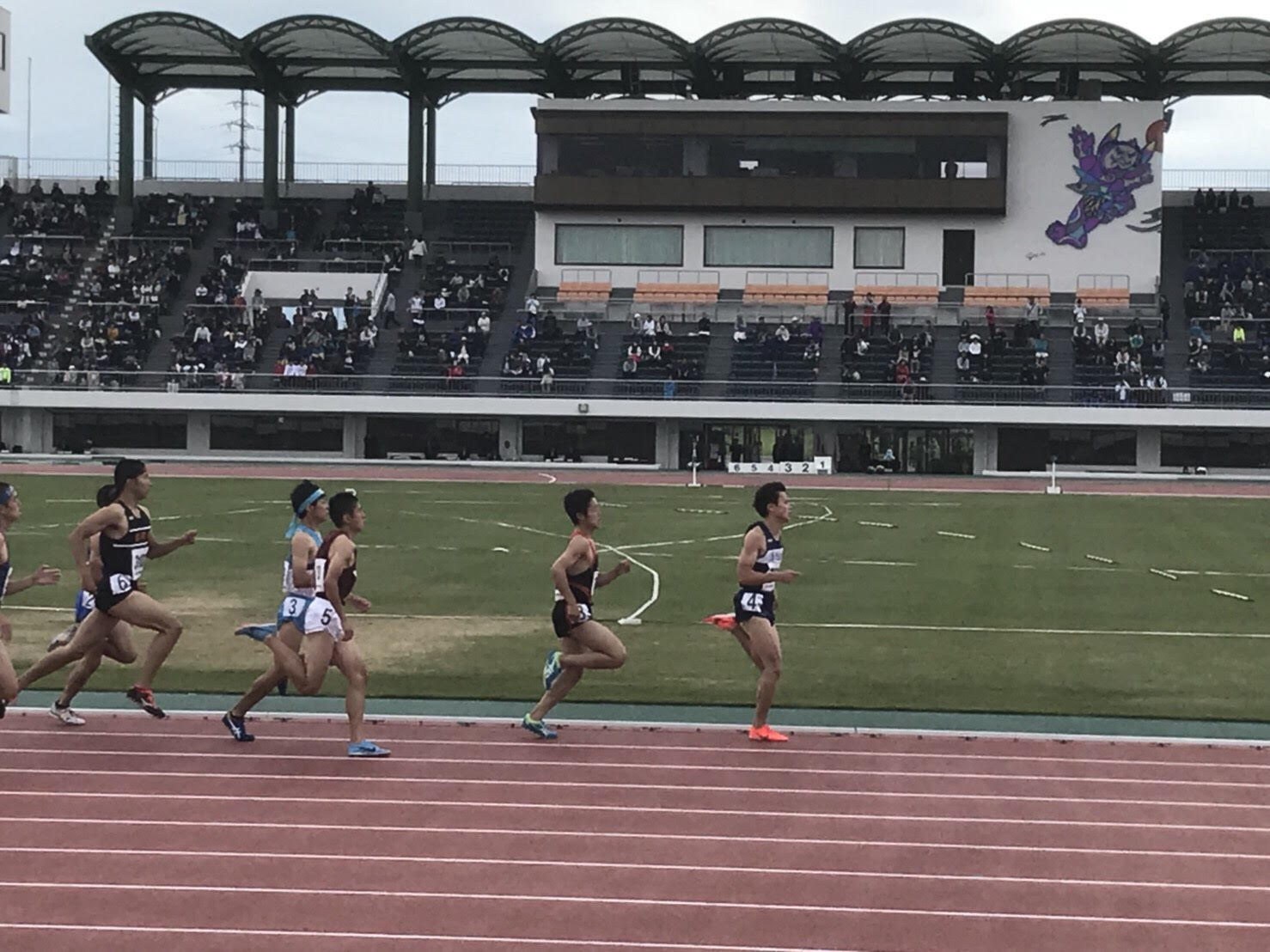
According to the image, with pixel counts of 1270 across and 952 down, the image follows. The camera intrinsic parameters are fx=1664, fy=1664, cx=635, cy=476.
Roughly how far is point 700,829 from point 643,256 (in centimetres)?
5255

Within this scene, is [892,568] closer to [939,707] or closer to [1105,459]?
[939,707]

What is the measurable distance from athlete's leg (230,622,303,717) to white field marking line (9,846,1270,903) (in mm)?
2369

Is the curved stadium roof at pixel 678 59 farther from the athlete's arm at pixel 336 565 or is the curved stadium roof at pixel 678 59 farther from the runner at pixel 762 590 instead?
the athlete's arm at pixel 336 565

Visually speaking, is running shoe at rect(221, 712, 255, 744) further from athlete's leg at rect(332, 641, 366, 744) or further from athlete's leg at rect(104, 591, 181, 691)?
athlete's leg at rect(332, 641, 366, 744)

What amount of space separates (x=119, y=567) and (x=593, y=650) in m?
3.57

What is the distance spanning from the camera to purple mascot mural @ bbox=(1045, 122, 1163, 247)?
197 ft

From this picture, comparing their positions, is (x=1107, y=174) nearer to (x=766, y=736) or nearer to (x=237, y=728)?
(x=766, y=736)

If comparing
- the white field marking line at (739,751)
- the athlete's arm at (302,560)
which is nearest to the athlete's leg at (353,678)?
the athlete's arm at (302,560)

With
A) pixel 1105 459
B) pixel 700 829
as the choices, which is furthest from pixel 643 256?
pixel 700 829

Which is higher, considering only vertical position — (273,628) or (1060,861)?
(273,628)

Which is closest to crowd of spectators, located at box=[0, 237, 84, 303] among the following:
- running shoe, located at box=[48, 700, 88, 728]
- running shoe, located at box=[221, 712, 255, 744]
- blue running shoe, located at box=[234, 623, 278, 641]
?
running shoe, located at box=[48, 700, 88, 728]

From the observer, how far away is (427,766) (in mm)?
11727

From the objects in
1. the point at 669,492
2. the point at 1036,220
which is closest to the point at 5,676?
the point at 669,492

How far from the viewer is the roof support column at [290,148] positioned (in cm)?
6800
